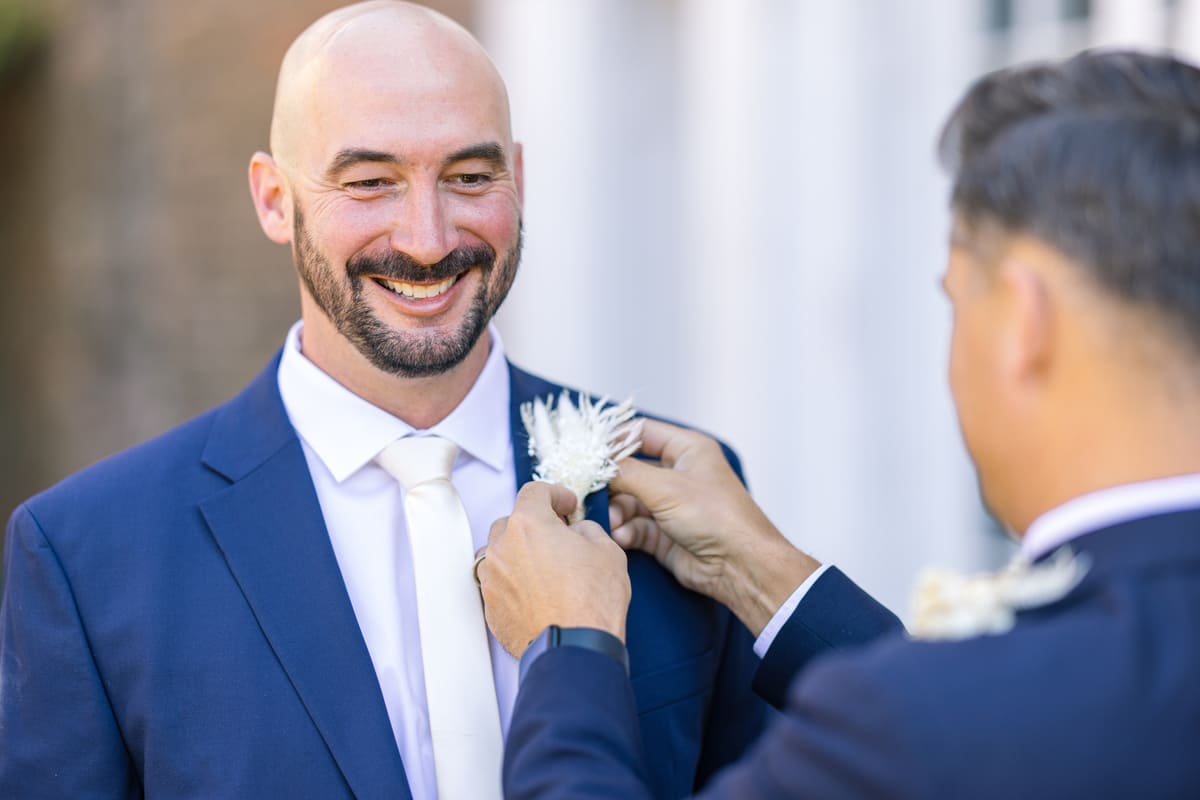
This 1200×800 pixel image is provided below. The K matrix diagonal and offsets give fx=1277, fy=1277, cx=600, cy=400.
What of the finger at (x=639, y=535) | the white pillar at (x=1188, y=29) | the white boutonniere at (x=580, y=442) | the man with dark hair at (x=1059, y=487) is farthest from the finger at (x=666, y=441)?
the white pillar at (x=1188, y=29)

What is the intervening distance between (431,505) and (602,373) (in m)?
2.87

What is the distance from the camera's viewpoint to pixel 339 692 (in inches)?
76.2

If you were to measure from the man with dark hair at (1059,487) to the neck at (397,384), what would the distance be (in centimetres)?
85

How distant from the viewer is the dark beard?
2.16 m

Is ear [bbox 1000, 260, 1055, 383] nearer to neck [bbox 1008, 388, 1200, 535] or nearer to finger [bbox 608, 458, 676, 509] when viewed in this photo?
neck [bbox 1008, 388, 1200, 535]

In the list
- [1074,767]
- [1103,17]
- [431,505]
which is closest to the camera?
[1074,767]

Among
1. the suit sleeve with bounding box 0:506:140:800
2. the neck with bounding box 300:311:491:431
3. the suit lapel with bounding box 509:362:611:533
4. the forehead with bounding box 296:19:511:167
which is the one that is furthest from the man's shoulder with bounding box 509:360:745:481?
the suit sleeve with bounding box 0:506:140:800

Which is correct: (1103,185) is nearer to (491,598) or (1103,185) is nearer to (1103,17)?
(491,598)

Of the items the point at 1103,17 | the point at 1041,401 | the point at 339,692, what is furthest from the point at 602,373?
the point at 1041,401

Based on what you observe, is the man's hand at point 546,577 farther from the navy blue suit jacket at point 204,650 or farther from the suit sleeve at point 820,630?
the suit sleeve at point 820,630

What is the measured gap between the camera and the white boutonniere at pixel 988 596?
54.3 inches

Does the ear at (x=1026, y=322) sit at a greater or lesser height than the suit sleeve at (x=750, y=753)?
greater

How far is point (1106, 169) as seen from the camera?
133cm

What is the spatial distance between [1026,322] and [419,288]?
1.13 meters
